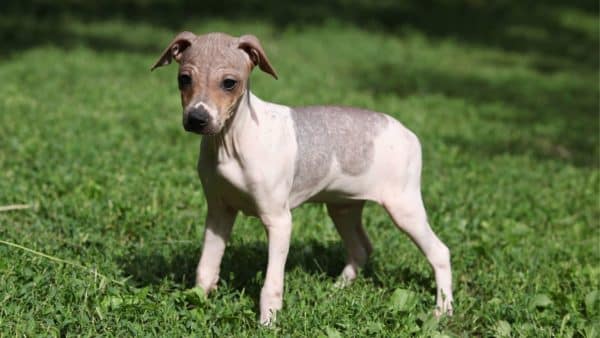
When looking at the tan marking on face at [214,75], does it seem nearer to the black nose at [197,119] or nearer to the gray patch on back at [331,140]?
the black nose at [197,119]

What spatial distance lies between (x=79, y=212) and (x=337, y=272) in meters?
1.85

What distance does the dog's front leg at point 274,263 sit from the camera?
4543mm

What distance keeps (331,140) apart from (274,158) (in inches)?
18.2

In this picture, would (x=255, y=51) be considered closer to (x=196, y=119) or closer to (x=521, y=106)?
A: (x=196, y=119)

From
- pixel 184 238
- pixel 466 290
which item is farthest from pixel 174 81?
pixel 466 290

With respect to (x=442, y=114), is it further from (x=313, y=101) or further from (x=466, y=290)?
(x=466, y=290)

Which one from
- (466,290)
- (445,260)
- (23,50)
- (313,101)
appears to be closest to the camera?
(445,260)

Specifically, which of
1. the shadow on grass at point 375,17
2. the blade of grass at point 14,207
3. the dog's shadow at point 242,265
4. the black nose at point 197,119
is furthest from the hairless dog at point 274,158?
the shadow on grass at point 375,17

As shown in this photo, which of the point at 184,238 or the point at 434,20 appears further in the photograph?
the point at 434,20

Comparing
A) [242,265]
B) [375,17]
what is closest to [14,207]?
[242,265]

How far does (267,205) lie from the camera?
4.48 m

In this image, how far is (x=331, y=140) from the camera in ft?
15.7

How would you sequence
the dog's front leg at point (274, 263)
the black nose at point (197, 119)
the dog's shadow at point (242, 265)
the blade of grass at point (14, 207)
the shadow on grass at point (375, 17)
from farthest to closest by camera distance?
the shadow on grass at point (375, 17), the blade of grass at point (14, 207), the dog's shadow at point (242, 265), the dog's front leg at point (274, 263), the black nose at point (197, 119)

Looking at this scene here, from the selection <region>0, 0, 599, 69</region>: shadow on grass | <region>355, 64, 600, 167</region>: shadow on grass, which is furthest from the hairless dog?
<region>0, 0, 599, 69</region>: shadow on grass
